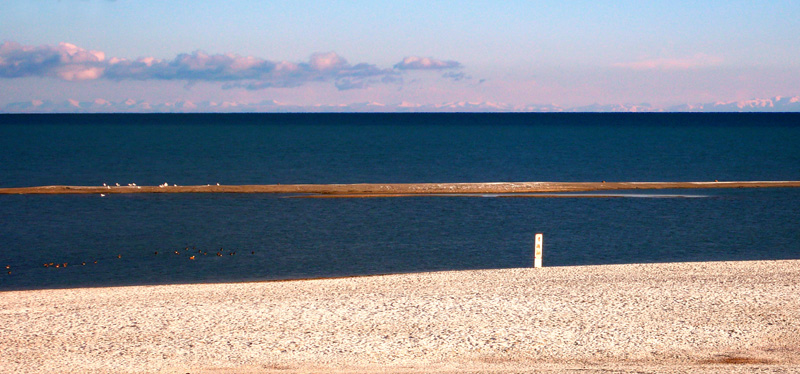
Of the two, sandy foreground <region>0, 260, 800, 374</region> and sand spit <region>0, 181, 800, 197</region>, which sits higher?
sandy foreground <region>0, 260, 800, 374</region>

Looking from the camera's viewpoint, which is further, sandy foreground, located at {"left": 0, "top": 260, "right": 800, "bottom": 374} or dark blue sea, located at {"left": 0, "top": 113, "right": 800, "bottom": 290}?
dark blue sea, located at {"left": 0, "top": 113, "right": 800, "bottom": 290}

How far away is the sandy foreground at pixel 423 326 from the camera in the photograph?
12.8 m

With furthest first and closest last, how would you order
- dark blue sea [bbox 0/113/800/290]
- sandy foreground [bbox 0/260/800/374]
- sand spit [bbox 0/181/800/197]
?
sand spit [bbox 0/181/800/197]
dark blue sea [bbox 0/113/800/290]
sandy foreground [bbox 0/260/800/374]

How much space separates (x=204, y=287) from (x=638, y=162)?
233ft

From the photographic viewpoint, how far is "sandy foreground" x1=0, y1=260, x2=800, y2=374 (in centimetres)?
1278

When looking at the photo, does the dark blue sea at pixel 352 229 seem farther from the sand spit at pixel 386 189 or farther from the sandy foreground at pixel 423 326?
the sandy foreground at pixel 423 326

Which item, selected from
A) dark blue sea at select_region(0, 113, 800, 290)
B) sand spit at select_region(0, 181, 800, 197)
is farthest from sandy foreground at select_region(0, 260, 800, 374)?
sand spit at select_region(0, 181, 800, 197)

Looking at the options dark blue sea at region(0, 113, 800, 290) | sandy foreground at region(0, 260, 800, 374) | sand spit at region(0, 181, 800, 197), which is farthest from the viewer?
sand spit at region(0, 181, 800, 197)

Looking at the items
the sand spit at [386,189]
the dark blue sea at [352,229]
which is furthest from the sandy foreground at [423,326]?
the sand spit at [386,189]

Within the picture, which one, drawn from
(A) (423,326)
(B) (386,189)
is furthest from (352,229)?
(A) (423,326)

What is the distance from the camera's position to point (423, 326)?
49.1 ft

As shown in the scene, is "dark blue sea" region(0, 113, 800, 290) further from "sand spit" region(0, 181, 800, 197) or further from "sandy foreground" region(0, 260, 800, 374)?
"sandy foreground" region(0, 260, 800, 374)

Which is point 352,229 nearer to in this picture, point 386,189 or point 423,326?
point 386,189

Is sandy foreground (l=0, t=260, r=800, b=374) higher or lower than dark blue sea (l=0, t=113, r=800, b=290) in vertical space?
higher
